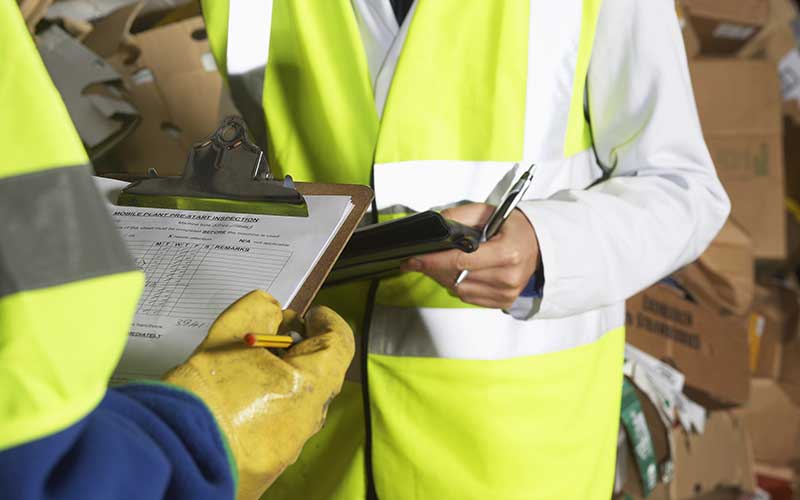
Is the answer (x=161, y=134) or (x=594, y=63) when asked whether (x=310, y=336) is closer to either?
(x=594, y=63)

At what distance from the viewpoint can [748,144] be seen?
2.42 meters

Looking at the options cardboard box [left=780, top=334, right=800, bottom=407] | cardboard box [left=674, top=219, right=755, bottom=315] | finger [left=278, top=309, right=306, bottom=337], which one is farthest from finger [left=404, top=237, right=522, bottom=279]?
cardboard box [left=780, top=334, right=800, bottom=407]

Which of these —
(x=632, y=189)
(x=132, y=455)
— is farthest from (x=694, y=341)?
(x=132, y=455)

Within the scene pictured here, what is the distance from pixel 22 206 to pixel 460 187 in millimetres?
600

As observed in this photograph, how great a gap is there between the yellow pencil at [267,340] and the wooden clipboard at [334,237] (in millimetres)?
46

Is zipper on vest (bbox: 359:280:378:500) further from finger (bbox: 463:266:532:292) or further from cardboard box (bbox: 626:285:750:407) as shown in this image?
cardboard box (bbox: 626:285:750:407)

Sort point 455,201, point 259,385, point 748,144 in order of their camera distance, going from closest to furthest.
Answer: point 259,385 → point 455,201 → point 748,144

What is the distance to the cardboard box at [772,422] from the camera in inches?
100

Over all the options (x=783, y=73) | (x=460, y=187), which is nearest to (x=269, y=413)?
(x=460, y=187)

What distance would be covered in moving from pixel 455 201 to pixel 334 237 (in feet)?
0.89

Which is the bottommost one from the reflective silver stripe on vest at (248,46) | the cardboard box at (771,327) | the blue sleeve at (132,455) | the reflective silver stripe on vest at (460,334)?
the cardboard box at (771,327)

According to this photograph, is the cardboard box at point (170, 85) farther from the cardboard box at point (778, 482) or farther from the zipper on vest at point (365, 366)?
the cardboard box at point (778, 482)

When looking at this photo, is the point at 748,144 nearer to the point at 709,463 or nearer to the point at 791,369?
the point at 791,369

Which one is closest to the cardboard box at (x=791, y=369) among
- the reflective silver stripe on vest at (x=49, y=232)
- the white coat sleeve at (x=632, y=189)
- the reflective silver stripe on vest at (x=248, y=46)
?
the white coat sleeve at (x=632, y=189)
